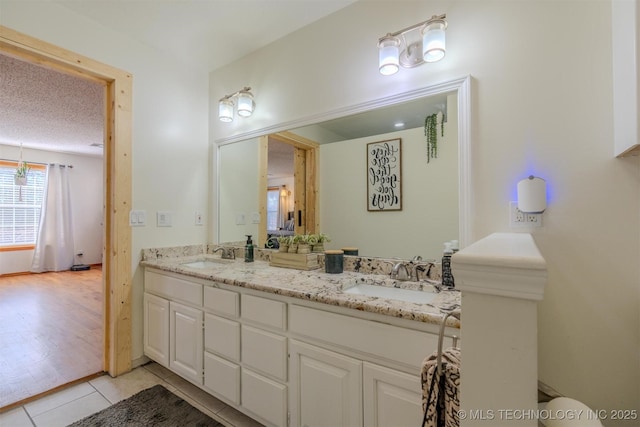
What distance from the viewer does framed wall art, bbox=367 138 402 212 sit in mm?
1758

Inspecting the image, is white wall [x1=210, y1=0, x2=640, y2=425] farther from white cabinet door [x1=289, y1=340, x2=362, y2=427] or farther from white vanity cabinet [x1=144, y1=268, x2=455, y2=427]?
white cabinet door [x1=289, y1=340, x2=362, y2=427]

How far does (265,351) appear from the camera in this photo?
4.90 feet

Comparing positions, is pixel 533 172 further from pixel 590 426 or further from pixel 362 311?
pixel 590 426

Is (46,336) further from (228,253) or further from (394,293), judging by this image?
(394,293)

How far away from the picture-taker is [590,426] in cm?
48

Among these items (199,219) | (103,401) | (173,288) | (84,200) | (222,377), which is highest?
(84,200)

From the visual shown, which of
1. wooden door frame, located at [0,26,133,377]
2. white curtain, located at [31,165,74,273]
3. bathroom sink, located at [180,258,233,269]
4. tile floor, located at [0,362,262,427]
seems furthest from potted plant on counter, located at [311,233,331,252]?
white curtain, located at [31,165,74,273]

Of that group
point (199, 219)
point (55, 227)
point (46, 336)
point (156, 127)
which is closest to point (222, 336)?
point (199, 219)

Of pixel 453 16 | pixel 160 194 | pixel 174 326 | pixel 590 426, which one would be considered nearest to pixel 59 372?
pixel 174 326

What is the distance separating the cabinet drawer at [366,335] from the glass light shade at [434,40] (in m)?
1.33

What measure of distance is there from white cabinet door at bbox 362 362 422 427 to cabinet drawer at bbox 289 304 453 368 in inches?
2.4

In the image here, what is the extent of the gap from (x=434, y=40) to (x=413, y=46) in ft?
0.61

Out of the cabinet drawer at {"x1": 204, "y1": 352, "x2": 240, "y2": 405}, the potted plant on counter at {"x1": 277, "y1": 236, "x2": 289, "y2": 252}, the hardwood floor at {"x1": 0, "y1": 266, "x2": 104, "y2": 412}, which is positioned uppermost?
the potted plant on counter at {"x1": 277, "y1": 236, "x2": 289, "y2": 252}

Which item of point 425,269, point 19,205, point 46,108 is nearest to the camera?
point 425,269
